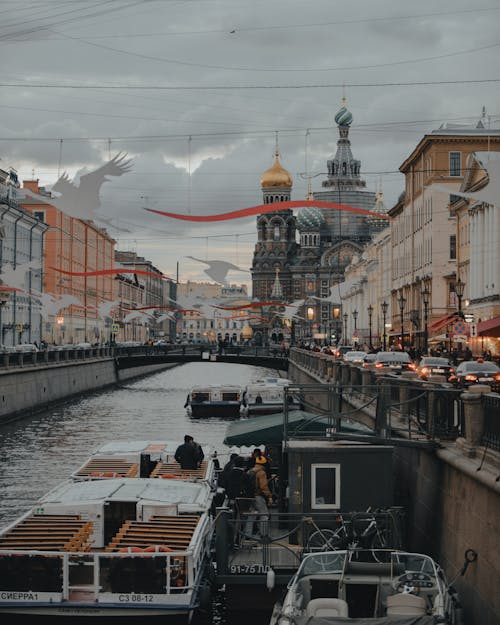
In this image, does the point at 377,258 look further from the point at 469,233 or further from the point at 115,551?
the point at 115,551

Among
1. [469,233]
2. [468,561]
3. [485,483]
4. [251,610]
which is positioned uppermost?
[469,233]

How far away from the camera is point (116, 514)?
786 inches

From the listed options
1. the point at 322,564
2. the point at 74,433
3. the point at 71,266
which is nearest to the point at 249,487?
the point at 322,564

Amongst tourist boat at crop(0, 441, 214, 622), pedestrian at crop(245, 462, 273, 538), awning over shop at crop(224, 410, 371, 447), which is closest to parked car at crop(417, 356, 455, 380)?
awning over shop at crop(224, 410, 371, 447)

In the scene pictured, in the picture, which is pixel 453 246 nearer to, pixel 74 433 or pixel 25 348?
pixel 25 348

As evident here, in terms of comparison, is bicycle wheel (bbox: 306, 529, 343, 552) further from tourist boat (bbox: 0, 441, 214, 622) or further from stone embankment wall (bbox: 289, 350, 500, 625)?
tourist boat (bbox: 0, 441, 214, 622)

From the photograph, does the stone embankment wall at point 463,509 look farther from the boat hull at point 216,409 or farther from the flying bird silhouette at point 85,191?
the boat hull at point 216,409

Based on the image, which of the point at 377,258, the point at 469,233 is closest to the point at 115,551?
the point at 469,233

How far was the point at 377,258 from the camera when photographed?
135m

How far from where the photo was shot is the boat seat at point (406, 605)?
48.1 ft

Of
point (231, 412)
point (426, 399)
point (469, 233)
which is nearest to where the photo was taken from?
point (426, 399)

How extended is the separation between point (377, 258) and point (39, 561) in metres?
120

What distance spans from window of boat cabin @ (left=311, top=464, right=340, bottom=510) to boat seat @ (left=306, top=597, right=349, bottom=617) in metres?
4.34

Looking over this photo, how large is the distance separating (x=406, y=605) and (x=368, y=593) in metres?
0.92
